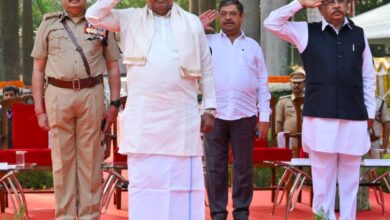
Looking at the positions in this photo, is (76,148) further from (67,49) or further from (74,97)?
(67,49)

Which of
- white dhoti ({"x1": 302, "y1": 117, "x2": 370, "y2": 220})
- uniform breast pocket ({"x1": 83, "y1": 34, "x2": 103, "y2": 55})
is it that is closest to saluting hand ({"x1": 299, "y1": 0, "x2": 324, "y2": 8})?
white dhoti ({"x1": 302, "y1": 117, "x2": 370, "y2": 220})

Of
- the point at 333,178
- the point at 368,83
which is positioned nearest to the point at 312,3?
the point at 368,83

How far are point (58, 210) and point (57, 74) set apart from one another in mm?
1147

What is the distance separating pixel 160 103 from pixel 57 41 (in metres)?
1.53

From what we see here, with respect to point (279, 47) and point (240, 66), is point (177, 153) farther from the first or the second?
point (279, 47)

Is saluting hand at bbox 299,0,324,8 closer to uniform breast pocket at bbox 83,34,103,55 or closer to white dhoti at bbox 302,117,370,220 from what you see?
white dhoti at bbox 302,117,370,220

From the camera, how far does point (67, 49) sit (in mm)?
8898

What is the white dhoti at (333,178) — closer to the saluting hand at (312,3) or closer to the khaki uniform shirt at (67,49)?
the saluting hand at (312,3)

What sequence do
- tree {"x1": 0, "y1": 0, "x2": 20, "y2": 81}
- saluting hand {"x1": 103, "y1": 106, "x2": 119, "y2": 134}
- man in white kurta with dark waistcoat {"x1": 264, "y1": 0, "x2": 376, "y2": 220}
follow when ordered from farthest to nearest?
tree {"x1": 0, "y1": 0, "x2": 20, "y2": 81} < saluting hand {"x1": 103, "y1": 106, "x2": 119, "y2": 134} < man in white kurta with dark waistcoat {"x1": 264, "y1": 0, "x2": 376, "y2": 220}

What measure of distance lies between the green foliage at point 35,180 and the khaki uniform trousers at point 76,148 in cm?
554

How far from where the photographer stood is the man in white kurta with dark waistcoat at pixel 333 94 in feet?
28.9

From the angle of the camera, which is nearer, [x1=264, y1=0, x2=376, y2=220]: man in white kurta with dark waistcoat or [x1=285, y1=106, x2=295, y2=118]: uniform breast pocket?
[x1=264, y1=0, x2=376, y2=220]: man in white kurta with dark waistcoat

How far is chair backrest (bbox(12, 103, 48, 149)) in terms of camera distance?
1245 centimetres

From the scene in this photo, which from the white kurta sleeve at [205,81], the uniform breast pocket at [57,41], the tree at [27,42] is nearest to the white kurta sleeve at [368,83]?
the white kurta sleeve at [205,81]
